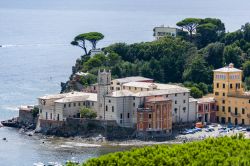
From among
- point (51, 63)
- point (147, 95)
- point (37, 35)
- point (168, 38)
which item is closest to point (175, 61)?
point (168, 38)

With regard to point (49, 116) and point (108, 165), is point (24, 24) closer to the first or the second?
point (49, 116)

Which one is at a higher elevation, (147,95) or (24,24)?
(24,24)

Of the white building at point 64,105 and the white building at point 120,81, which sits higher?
the white building at point 120,81

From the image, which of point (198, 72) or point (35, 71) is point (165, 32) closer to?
point (198, 72)

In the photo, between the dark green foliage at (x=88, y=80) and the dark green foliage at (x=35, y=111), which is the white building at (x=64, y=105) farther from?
the dark green foliage at (x=88, y=80)

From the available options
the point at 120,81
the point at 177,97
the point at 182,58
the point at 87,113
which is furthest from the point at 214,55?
the point at 87,113

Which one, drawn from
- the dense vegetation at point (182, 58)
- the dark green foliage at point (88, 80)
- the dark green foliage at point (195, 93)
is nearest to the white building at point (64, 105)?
the dark green foliage at point (88, 80)

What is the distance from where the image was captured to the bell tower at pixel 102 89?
54.7 m

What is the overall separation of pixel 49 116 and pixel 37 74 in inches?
978

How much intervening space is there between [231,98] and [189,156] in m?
21.8

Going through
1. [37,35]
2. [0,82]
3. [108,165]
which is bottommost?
[108,165]

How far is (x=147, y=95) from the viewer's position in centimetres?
5425

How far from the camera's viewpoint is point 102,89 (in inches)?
2159

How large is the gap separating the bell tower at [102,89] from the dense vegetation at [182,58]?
8.08 metres
